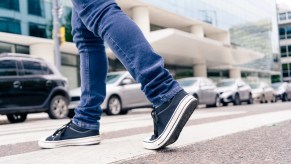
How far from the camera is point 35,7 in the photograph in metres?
22.7

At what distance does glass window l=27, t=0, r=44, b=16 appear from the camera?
2238 centimetres

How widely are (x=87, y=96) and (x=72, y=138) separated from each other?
10.8 inches

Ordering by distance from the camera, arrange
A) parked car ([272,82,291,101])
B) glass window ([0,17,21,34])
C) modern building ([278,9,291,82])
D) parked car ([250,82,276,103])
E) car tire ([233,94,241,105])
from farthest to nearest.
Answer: modern building ([278,9,291,82])
parked car ([272,82,291,101])
parked car ([250,82,276,103])
glass window ([0,17,21,34])
car tire ([233,94,241,105])

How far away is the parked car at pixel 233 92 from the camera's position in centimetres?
1908

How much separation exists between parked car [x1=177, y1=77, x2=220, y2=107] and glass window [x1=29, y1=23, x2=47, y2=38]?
410 inches

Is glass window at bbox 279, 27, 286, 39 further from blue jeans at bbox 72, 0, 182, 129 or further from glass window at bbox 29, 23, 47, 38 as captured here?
blue jeans at bbox 72, 0, 182, 129

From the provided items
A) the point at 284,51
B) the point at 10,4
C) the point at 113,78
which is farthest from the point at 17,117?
the point at 284,51

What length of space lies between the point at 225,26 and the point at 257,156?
4668 centimetres

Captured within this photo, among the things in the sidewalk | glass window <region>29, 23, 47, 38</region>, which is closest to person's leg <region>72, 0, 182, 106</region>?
the sidewalk

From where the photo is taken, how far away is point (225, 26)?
47000 mm

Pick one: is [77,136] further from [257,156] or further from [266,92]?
[266,92]

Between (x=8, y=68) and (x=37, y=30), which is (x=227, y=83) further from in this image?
(x=8, y=68)

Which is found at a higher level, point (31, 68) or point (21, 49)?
point (21, 49)

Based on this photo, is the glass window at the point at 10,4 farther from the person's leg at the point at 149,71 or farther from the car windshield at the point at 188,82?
the person's leg at the point at 149,71
